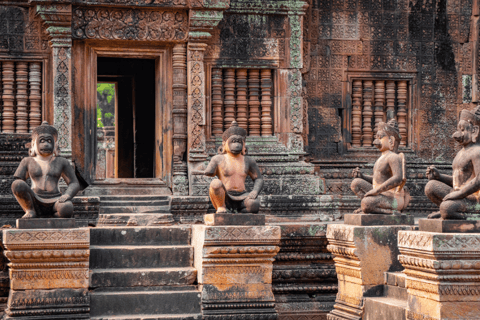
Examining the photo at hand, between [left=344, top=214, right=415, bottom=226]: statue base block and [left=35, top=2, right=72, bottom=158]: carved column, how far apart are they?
4.45 metres

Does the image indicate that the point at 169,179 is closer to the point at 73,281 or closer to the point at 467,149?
the point at 73,281

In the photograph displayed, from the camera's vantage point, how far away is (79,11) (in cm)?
1046

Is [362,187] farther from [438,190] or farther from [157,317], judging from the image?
[157,317]

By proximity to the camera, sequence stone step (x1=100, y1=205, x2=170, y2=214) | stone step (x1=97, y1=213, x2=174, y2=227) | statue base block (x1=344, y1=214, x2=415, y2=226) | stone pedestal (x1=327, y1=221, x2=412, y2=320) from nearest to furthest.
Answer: stone pedestal (x1=327, y1=221, x2=412, y2=320) → statue base block (x1=344, y1=214, x2=415, y2=226) → stone step (x1=97, y1=213, x2=174, y2=227) → stone step (x1=100, y1=205, x2=170, y2=214)

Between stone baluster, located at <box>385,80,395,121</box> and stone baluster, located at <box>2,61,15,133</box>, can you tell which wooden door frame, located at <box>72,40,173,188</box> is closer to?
stone baluster, located at <box>2,61,15,133</box>

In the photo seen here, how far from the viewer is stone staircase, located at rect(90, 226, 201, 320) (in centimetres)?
779

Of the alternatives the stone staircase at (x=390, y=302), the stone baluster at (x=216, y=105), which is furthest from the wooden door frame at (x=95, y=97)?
the stone staircase at (x=390, y=302)

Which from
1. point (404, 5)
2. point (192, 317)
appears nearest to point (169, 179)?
point (192, 317)

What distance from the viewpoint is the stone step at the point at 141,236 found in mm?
8531

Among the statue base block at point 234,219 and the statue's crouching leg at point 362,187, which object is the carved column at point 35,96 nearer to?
the statue base block at point 234,219

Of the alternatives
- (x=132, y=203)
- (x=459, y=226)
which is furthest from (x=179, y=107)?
(x=459, y=226)

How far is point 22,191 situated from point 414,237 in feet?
12.9

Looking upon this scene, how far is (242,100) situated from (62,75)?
8.50ft

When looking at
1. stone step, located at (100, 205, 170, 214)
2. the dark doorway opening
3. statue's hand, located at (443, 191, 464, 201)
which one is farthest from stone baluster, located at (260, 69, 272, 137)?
statue's hand, located at (443, 191, 464, 201)
